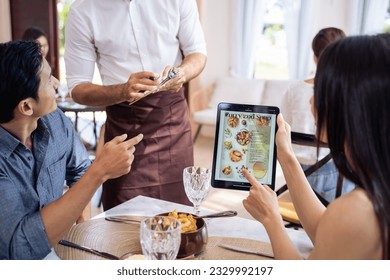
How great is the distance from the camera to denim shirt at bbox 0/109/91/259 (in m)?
1.20

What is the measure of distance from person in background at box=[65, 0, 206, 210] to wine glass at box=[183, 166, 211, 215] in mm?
651

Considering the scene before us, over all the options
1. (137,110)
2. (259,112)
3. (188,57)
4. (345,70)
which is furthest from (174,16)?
(345,70)

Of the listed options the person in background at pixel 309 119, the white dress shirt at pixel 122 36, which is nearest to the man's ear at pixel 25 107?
the white dress shirt at pixel 122 36

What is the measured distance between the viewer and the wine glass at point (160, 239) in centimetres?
100

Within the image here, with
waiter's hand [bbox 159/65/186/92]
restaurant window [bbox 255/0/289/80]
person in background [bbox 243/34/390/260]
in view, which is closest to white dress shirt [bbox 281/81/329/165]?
waiter's hand [bbox 159/65/186/92]


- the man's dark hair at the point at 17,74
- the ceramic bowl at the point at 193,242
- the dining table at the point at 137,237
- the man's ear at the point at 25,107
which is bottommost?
the dining table at the point at 137,237

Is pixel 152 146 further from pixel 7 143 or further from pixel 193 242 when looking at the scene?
pixel 193 242

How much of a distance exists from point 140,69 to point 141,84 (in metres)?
0.35

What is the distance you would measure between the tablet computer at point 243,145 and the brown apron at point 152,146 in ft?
2.56

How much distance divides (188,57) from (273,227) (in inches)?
46.3

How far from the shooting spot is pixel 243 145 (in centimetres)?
127

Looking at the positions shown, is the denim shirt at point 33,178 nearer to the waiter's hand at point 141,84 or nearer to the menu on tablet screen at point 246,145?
the waiter's hand at point 141,84

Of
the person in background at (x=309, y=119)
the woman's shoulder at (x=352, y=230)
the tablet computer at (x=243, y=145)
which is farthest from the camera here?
the person in background at (x=309, y=119)

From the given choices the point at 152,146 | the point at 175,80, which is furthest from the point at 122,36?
the point at 152,146
